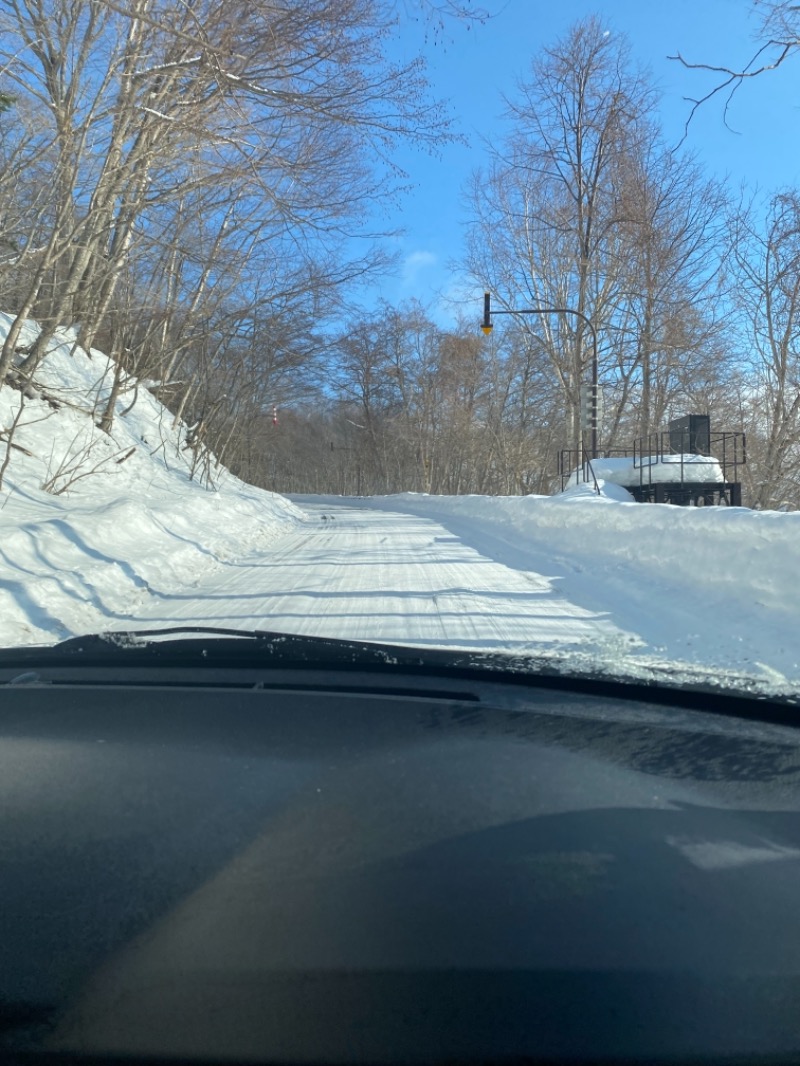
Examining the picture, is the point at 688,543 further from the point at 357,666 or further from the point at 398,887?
the point at 398,887

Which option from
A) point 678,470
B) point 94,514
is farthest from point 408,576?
point 678,470

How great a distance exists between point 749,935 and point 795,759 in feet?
2.11

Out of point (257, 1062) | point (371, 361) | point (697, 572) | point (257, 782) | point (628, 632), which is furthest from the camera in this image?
point (371, 361)

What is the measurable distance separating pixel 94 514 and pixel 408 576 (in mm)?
4751

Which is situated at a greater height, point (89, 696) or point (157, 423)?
point (157, 423)

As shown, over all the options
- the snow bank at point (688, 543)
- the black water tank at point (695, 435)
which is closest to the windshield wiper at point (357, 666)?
the snow bank at point (688, 543)

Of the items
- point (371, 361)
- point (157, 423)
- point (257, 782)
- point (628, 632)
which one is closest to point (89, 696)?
point (257, 782)

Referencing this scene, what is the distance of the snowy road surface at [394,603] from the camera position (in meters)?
7.88

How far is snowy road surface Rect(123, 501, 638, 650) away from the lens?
25.8 ft

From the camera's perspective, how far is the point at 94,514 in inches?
508

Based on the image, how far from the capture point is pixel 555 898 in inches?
82.6

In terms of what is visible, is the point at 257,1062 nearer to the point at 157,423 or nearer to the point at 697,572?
the point at 697,572

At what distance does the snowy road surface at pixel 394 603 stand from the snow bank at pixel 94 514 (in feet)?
1.88

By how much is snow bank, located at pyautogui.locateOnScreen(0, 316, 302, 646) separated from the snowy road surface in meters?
0.57
